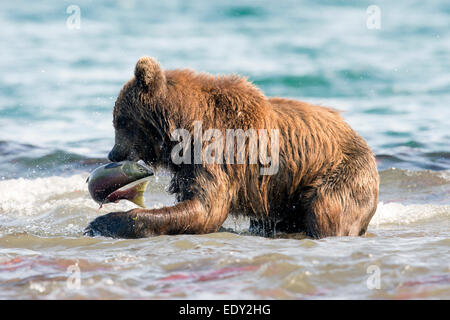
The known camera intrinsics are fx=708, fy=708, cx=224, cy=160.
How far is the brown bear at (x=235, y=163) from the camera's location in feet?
20.9

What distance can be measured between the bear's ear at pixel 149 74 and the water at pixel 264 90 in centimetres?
93

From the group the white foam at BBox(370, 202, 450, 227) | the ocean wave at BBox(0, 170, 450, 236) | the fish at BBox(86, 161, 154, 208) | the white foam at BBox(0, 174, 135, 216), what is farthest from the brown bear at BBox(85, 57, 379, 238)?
the white foam at BBox(0, 174, 135, 216)

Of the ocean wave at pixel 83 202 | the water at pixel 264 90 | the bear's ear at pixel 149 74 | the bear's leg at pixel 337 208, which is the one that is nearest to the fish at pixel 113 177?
the water at pixel 264 90

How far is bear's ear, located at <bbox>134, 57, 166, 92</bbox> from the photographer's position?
21.0 ft

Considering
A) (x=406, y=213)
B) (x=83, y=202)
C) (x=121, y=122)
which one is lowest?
(x=406, y=213)

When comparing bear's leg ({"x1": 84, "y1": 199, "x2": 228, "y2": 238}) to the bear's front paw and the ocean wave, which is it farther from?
→ the ocean wave

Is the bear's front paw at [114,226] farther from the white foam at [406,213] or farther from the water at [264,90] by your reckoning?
the white foam at [406,213]

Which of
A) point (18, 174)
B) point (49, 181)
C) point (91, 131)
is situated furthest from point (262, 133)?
point (91, 131)

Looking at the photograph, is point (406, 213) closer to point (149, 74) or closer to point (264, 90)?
point (149, 74)

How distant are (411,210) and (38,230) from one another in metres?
4.44

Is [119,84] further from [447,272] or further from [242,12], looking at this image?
[447,272]

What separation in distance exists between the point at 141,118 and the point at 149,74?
1.44 ft

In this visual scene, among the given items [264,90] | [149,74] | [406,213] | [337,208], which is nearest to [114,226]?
[149,74]

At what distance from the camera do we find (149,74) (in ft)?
21.2
